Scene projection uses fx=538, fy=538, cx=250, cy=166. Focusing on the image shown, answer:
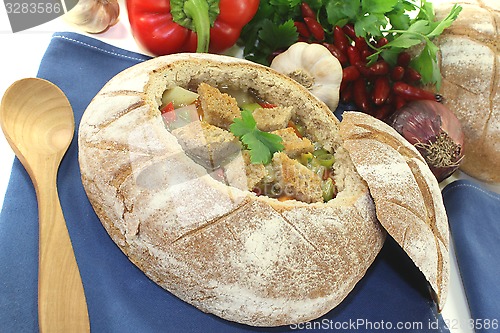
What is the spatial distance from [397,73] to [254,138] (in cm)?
83

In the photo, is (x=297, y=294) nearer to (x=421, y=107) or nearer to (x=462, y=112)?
(x=421, y=107)

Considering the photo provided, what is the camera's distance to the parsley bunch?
6.15 feet

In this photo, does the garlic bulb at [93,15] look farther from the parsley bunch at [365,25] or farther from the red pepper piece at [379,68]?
the red pepper piece at [379,68]

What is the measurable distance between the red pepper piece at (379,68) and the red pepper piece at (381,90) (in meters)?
0.03

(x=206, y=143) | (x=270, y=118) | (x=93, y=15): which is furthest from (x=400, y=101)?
(x=93, y=15)

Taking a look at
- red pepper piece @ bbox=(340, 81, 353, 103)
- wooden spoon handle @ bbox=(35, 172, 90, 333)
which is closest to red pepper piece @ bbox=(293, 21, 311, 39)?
red pepper piece @ bbox=(340, 81, 353, 103)

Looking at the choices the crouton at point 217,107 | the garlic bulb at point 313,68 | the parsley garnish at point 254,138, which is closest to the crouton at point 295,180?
the parsley garnish at point 254,138

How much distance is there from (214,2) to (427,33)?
0.78m

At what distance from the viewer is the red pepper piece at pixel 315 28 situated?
6.47ft

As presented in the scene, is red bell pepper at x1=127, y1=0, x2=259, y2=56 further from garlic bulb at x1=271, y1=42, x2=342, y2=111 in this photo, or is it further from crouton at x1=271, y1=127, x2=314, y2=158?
crouton at x1=271, y1=127, x2=314, y2=158

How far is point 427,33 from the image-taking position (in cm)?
193

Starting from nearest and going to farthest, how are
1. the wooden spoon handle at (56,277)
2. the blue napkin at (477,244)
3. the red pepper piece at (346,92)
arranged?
the wooden spoon handle at (56,277), the blue napkin at (477,244), the red pepper piece at (346,92)

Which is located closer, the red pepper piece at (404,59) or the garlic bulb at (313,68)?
the garlic bulb at (313,68)

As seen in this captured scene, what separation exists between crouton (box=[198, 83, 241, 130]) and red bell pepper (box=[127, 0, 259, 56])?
55 cm
